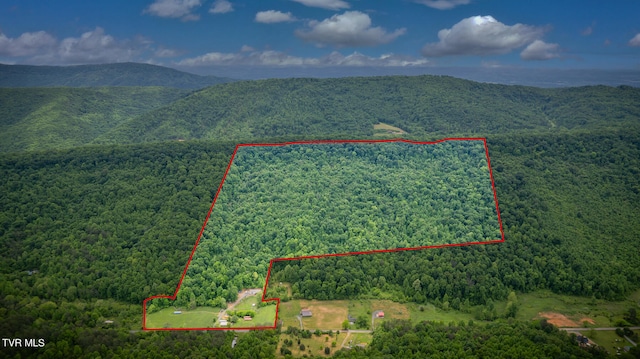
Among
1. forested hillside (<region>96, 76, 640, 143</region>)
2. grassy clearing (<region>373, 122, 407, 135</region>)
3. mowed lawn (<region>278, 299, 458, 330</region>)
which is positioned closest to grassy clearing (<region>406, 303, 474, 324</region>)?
mowed lawn (<region>278, 299, 458, 330</region>)

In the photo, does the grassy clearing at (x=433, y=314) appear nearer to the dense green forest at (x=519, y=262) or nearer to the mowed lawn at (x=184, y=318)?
the dense green forest at (x=519, y=262)

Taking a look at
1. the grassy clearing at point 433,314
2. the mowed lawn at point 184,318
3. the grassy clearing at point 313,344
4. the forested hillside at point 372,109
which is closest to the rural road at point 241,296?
the mowed lawn at point 184,318

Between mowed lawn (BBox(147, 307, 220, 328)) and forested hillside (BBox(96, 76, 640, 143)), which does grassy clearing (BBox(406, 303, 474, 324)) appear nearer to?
mowed lawn (BBox(147, 307, 220, 328))

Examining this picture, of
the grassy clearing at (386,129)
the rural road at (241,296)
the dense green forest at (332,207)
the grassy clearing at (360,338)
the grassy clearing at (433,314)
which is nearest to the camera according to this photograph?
the dense green forest at (332,207)

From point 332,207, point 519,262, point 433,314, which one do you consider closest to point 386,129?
point 519,262

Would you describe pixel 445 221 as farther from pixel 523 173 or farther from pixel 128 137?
pixel 128 137

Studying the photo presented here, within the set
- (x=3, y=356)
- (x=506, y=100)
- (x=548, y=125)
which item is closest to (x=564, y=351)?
(x=3, y=356)

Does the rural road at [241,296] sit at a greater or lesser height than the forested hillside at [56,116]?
lesser
